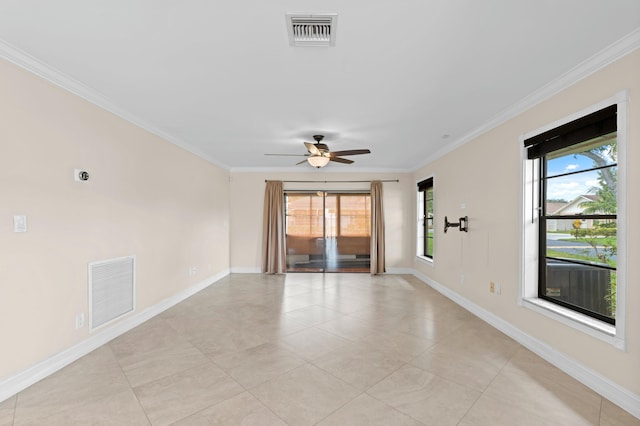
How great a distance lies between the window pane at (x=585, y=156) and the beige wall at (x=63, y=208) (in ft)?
15.2

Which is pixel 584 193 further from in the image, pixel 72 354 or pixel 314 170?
pixel 314 170

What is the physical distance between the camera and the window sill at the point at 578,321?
2.08m

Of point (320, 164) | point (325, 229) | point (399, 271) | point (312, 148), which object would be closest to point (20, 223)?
point (312, 148)

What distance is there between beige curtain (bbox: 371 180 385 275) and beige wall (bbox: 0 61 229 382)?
14.0 feet

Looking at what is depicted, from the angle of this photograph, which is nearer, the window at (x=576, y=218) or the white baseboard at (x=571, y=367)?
the white baseboard at (x=571, y=367)

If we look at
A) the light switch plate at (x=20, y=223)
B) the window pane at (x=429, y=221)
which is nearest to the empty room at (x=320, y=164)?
the light switch plate at (x=20, y=223)

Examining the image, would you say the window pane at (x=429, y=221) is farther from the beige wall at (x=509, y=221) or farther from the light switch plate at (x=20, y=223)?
the light switch plate at (x=20, y=223)

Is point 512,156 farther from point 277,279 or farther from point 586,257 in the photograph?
point 277,279

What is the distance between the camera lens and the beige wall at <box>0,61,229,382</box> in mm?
2154

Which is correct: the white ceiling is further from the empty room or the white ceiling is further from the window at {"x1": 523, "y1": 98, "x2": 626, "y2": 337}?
the window at {"x1": 523, "y1": 98, "x2": 626, "y2": 337}

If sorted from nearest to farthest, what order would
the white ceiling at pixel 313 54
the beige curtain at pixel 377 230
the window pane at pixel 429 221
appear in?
the white ceiling at pixel 313 54 < the window pane at pixel 429 221 < the beige curtain at pixel 377 230

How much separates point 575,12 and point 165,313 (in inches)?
200

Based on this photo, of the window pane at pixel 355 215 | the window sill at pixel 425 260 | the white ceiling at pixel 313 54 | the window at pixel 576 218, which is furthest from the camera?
the window pane at pixel 355 215

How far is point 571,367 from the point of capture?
7.86ft
